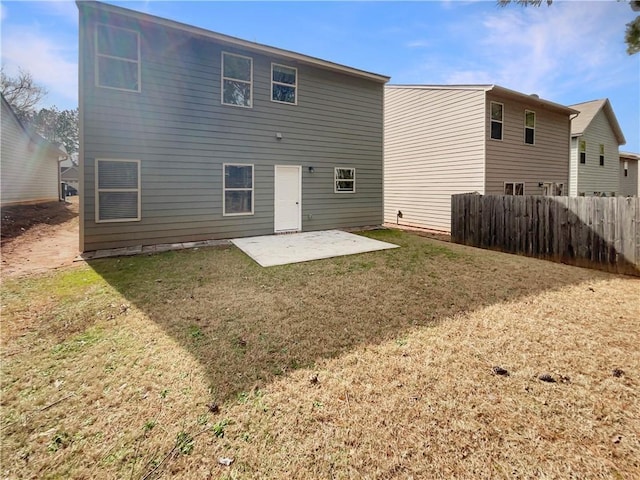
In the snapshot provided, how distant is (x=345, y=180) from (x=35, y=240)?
10282 millimetres

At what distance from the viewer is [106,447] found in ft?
6.84

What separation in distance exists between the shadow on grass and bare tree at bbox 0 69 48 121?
35174 mm

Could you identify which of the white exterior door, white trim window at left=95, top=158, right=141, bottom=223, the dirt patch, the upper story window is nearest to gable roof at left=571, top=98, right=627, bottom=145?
the upper story window

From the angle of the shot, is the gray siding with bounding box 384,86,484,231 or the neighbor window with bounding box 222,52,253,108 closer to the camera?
the neighbor window with bounding box 222,52,253,108

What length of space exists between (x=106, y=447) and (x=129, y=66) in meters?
8.68

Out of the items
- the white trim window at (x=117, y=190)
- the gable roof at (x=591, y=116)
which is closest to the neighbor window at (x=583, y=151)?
the gable roof at (x=591, y=116)

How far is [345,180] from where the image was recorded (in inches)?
443

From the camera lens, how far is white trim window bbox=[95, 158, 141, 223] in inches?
300

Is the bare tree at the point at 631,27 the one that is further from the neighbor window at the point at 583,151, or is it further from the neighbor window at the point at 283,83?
the neighbor window at the point at 583,151

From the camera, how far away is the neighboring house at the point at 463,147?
1223 centimetres

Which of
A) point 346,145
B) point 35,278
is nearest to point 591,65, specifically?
point 346,145

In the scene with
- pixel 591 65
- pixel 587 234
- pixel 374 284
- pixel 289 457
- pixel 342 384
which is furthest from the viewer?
pixel 591 65

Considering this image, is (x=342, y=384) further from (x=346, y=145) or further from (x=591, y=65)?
(x=591, y=65)

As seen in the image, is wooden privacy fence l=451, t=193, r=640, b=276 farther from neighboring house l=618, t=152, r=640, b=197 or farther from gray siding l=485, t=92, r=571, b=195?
neighboring house l=618, t=152, r=640, b=197
